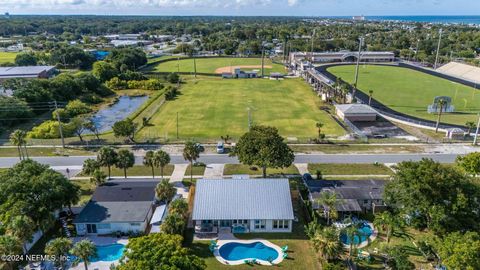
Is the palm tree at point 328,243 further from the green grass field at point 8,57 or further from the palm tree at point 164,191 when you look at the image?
the green grass field at point 8,57

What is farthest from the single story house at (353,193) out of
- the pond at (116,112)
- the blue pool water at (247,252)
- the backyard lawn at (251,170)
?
the pond at (116,112)

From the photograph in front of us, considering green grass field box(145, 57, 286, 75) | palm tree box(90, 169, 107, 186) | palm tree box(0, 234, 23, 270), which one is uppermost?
green grass field box(145, 57, 286, 75)

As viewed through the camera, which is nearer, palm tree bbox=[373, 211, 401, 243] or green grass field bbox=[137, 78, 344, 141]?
palm tree bbox=[373, 211, 401, 243]

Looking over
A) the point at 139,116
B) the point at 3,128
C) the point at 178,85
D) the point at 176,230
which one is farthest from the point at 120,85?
the point at 176,230

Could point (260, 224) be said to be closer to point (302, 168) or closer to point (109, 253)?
point (109, 253)

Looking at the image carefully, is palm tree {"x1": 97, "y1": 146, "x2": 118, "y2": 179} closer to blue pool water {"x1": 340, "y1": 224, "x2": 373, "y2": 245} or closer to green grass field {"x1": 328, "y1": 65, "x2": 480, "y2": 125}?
blue pool water {"x1": 340, "y1": 224, "x2": 373, "y2": 245}

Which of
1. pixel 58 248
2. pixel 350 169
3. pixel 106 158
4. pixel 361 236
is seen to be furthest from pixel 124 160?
pixel 350 169

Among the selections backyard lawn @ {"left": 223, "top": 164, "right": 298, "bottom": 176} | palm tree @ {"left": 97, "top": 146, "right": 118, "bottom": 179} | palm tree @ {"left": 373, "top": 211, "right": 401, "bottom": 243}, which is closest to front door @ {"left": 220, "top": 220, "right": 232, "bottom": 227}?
backyard lawn @ {"left": 223, "top": 164, "right": 298, "bottom": 176}

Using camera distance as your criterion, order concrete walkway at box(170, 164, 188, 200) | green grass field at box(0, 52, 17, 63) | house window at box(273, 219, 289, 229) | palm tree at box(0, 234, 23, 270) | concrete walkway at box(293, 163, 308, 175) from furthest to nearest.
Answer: green grass field at box(0, 52, 17, 63) → concrete walkway at box(293, 163, 308, 175) → concrete walkway at box(170, 164, 188, 200) → house window at box(273, 219, 289, 229) → palm tree at box(0, 234, 23, 270)
